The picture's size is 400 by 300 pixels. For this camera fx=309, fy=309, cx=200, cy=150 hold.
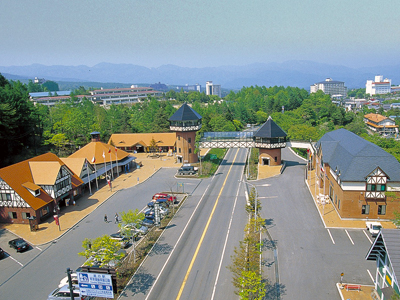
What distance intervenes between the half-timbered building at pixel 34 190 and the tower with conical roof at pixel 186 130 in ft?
83.6

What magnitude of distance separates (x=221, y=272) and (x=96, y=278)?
12.1 meters

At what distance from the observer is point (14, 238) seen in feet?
115

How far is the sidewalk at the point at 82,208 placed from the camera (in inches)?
1398

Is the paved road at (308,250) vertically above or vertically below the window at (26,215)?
below

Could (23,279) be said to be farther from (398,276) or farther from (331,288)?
(398,276)

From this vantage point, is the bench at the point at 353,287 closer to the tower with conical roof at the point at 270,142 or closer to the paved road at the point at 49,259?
the paved road at the point at 49,259

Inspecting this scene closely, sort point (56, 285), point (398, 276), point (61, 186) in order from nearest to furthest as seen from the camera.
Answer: point (398, 276), point (56, 285), point (61, 186)

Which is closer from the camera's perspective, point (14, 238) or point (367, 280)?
point (367, 280)

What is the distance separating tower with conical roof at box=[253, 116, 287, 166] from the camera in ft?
194

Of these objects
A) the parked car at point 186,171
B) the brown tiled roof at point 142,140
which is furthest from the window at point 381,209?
the brown tiled roof at point 142,140

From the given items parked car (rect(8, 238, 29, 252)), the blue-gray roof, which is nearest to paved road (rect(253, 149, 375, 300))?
the blue-gray roof

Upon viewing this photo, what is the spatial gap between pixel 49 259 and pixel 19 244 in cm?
443

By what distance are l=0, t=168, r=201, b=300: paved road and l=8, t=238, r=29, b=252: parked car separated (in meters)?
0.52

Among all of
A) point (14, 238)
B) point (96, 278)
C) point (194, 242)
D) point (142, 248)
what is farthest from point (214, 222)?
point (14, 238)
